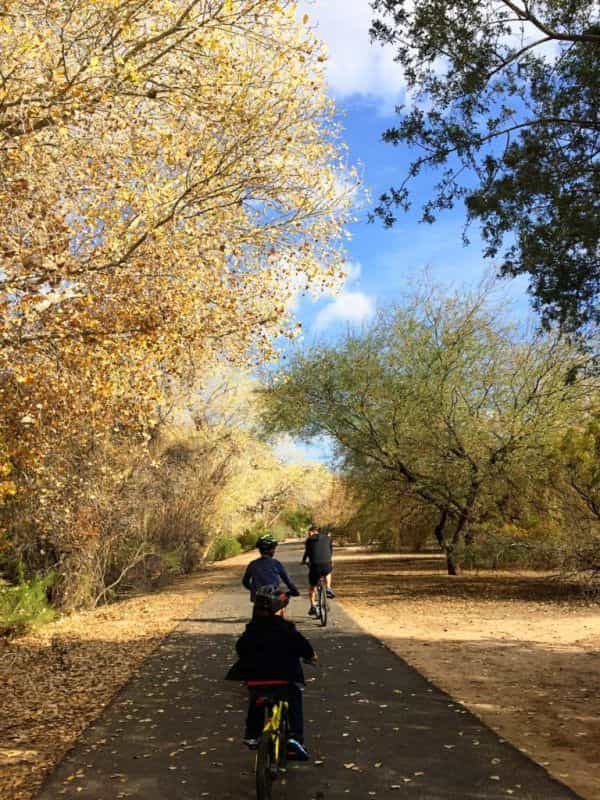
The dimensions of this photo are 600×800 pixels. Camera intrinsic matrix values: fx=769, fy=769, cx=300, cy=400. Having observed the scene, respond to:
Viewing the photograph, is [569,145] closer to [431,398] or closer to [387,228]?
[387,228]

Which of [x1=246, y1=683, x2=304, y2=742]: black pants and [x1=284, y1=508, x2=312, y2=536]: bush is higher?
[x1=284, y1=508, x2=312, y2=536]: bush

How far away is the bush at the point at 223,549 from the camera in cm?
4538

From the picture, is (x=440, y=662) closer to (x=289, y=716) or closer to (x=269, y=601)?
(x=289, y=716)

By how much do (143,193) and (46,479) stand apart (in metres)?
8.33

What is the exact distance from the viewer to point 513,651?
12.1m

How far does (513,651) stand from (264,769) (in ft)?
26.8

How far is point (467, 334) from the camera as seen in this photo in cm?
2298

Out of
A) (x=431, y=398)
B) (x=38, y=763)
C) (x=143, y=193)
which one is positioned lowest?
(x=38, y=763)

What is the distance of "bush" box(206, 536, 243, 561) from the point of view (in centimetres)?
4538

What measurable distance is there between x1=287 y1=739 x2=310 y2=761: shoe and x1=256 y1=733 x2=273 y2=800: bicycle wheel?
0.54 meters

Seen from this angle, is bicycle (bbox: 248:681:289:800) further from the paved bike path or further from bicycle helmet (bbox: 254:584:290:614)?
bicycle helmet (bbox: 254:584:290:614)

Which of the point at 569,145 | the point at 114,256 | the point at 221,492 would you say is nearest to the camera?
the point at 569,145

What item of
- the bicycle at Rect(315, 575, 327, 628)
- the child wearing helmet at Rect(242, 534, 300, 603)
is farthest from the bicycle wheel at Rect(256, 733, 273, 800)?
the bicycle at Rect(315, 575, 327, 628)

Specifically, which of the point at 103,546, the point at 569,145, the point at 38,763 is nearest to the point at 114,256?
the point at 569,145
